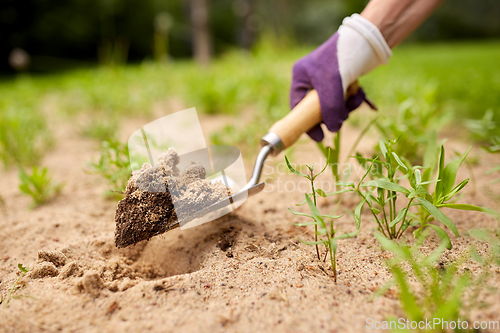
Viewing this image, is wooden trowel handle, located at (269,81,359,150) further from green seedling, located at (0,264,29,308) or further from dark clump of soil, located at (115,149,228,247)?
green seedling, located at (0,264,29,308)

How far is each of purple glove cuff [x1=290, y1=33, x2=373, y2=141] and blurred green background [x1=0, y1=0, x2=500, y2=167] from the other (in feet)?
1.04

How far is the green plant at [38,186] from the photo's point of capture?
161 centimetres

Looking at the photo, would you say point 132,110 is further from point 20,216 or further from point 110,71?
point 20,216

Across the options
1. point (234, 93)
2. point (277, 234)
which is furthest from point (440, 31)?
point (277, 234)

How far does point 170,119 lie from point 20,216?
0.93 m

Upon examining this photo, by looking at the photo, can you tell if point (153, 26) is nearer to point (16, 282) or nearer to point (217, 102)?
point (217, 102)

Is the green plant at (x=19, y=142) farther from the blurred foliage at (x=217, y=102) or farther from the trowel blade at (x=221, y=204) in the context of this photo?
the trowel blade at (x=221, y=204)

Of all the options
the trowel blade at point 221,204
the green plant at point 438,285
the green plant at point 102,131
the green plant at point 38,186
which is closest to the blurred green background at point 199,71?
the green plant at point 102,131

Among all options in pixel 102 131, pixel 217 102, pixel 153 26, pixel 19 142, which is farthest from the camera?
pixel 153 26

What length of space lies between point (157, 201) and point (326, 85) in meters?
0.85

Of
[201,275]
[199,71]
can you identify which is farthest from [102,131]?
[199,71]

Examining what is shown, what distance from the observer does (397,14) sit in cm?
131

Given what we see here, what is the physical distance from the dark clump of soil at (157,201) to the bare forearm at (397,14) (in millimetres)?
957

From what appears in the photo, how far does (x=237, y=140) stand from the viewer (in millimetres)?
2184
